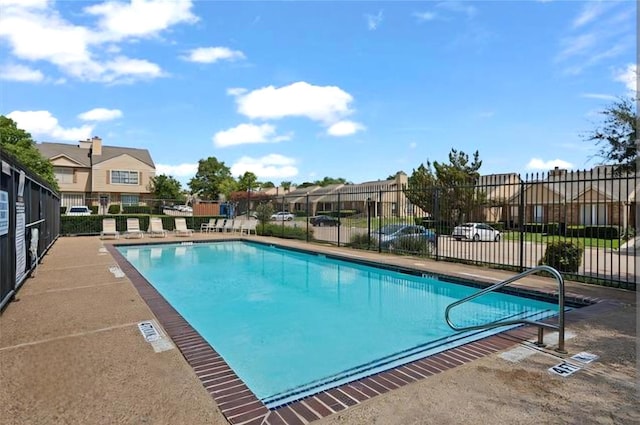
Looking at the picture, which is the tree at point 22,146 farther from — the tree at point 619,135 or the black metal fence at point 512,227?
the tree at point 619,135

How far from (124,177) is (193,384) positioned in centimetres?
4333

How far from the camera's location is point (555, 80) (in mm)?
10898

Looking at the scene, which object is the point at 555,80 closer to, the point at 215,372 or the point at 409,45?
the point at 409,45

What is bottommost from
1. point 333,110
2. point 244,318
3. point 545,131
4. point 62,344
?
point 244,318

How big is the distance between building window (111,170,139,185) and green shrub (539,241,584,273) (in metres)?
41.8

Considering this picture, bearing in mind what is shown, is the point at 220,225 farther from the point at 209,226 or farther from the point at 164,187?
the point at 164,187

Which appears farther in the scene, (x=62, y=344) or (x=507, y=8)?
(x=507, y=8)

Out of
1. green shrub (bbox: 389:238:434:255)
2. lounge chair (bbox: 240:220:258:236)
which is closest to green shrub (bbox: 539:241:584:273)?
green shrub (bbox: 389:238:434:255)

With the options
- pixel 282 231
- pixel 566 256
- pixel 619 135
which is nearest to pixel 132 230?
pixel 282 231

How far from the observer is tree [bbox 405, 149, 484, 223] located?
1200cm

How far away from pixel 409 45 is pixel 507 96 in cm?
352

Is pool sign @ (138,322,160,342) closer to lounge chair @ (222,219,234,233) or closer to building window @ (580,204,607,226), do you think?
building window @ (580,204,607,226)

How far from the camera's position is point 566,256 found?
8672mm

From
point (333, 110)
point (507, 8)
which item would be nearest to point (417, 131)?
point (333, 110)
